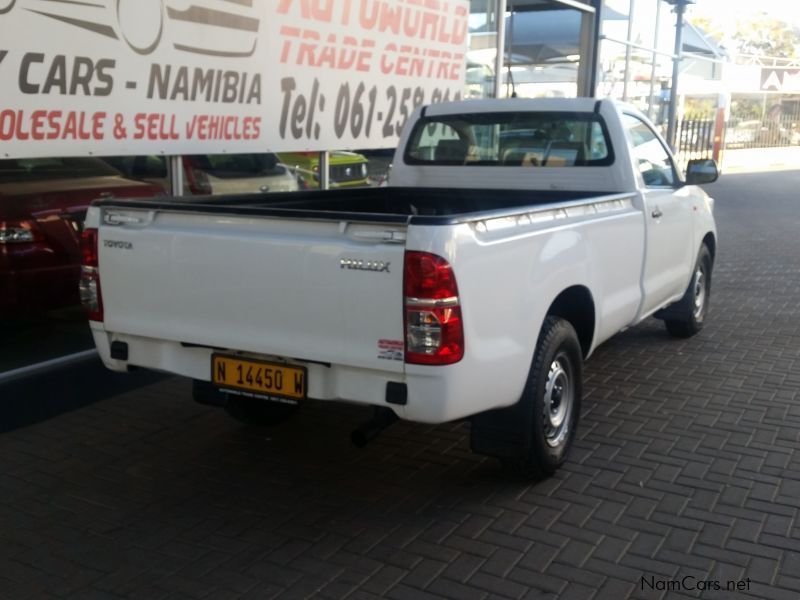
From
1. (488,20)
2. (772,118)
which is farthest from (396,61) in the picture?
(772,118)

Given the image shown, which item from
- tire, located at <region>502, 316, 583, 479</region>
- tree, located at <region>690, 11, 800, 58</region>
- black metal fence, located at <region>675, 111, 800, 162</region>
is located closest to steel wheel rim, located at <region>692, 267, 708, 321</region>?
tire, located at <region>502, 316, 583, 479</region>

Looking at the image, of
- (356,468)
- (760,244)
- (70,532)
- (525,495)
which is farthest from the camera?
(760,244)

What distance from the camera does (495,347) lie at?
3.86 metres

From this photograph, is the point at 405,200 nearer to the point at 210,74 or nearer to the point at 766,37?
the point at 210,74

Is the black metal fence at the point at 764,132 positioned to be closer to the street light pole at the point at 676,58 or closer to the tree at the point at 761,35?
the street light pole at the point at 676,58

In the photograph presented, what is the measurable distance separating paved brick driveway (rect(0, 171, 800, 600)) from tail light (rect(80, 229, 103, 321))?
92 cm

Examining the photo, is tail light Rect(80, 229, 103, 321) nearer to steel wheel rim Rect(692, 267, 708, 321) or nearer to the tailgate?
the tailgate

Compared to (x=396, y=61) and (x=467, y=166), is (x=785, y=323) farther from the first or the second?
(x=396, y=61)

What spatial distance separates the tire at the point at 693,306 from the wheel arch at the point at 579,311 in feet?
8.26

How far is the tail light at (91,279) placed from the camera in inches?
171

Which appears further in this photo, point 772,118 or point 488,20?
point 772,118

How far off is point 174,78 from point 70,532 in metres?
3.24

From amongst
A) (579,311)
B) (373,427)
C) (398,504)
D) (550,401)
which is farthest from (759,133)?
(373,427)

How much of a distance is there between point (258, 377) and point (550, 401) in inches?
Answer: 57.9
